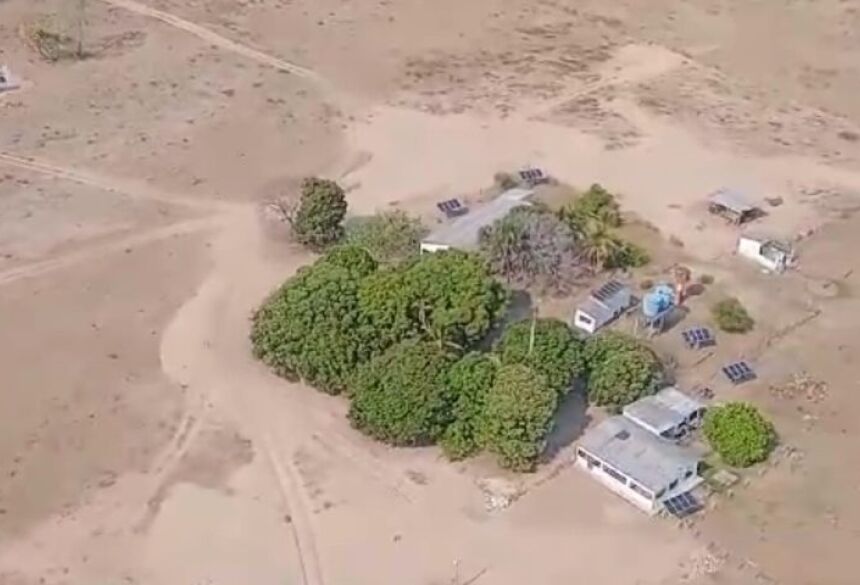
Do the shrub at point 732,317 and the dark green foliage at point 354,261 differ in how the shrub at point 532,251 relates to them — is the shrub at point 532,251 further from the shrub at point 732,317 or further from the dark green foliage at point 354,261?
the shrub at point 732,317

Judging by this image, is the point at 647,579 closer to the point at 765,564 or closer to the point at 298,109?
the point at 765,564

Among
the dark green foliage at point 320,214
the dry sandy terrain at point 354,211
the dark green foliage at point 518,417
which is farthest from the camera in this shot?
the dark green foliage at point 320,214

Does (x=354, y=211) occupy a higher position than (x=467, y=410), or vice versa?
(x=467, y=410)

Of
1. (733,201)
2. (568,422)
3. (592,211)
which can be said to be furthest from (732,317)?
(568,422)

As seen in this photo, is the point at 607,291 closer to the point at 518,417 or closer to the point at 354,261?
the point at 354,261

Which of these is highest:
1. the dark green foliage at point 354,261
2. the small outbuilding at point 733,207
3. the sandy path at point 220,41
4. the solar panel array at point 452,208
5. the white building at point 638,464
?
the dark green foliage at point 354,261

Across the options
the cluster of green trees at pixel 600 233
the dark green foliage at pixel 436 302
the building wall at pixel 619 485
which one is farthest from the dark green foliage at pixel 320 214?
the building wall at pixel 619 485

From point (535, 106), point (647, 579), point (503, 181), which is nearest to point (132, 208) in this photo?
point (503, 181)
